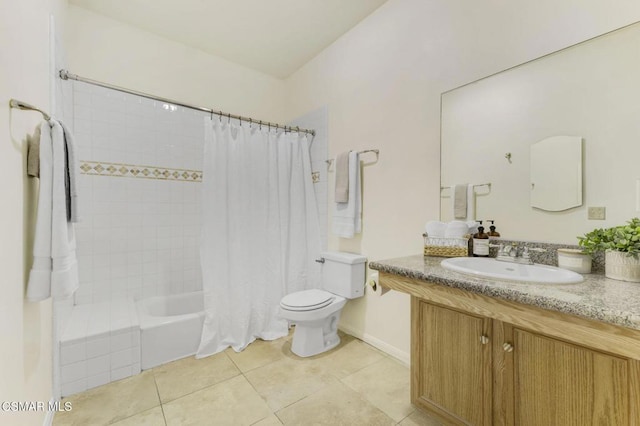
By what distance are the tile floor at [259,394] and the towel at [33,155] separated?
130 centimetres

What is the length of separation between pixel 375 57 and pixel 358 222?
1339 mm

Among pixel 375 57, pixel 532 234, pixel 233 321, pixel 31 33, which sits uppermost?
pixel 375 57

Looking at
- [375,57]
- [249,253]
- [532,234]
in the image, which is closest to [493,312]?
[532,234]

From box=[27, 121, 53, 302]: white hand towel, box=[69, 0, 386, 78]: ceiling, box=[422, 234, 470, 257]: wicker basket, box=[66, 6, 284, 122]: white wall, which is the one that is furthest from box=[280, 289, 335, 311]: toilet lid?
box=[69, 0, 386, 78]: ceiling

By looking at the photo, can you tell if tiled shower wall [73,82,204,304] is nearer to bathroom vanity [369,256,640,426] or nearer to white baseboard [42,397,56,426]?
white baseboard [42,397,56,426]

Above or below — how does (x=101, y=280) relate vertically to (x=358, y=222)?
below

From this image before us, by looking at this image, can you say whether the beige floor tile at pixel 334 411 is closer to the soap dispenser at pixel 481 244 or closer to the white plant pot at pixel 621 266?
the soap dispenser at pixel 481 244

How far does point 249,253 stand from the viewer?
2.29 meters

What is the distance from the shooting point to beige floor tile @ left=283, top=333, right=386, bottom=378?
6.29ft

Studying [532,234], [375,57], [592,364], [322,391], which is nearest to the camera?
[592,364]

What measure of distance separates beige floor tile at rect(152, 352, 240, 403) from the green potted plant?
206cm

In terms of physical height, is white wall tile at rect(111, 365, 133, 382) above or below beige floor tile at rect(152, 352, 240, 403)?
above

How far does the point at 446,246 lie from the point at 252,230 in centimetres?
150

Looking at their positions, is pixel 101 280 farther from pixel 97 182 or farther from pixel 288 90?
pixel 288 90
